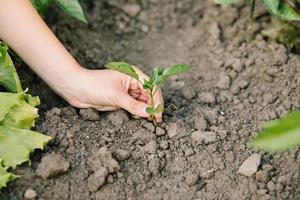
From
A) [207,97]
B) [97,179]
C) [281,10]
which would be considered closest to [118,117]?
[97,179]

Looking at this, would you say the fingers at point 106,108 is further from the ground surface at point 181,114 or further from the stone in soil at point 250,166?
the stone in soil at point 250,166

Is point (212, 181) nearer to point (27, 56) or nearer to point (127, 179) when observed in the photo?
point (127, 179)

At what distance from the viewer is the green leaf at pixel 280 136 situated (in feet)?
4.21

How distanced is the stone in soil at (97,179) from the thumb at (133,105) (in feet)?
0.77

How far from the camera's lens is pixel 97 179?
1.54 meters

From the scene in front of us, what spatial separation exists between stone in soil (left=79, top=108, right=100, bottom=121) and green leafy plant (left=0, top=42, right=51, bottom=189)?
18 centimetres

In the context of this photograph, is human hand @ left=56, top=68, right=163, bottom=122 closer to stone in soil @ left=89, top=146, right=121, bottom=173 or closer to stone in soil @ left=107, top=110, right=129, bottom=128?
stone in soil @ left=107, top=110, right=129, bottom=128

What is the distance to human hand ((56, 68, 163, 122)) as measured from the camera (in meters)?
1.69

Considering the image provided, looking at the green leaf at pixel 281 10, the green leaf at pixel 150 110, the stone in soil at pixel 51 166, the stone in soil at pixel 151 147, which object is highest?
the green leaf at pixel 281 10

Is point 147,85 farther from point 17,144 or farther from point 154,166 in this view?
point 17,144

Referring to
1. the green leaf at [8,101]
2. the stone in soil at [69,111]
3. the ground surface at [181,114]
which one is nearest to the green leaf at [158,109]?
the ground surface at [181,114]

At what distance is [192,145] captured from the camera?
5.60 feet

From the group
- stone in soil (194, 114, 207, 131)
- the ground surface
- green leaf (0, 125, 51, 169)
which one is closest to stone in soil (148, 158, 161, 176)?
the ground surface

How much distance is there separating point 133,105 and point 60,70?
287mm
